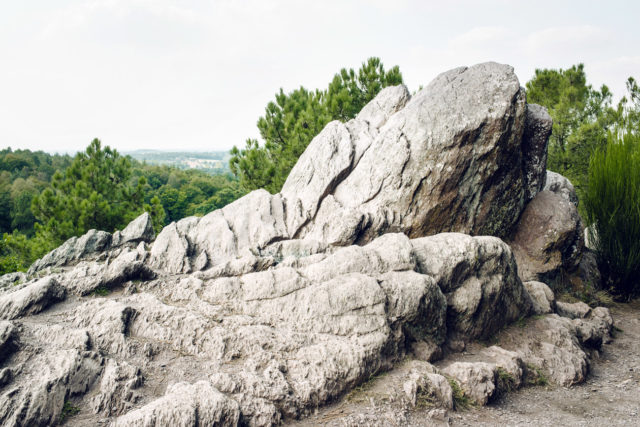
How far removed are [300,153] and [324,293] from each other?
13.6m

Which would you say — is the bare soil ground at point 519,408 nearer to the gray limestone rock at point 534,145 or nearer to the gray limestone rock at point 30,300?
the gray limestone rock at point 30,300

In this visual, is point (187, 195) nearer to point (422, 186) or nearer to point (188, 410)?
point (422, 186)

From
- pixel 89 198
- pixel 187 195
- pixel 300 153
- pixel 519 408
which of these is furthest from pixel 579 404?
pixel 187 195

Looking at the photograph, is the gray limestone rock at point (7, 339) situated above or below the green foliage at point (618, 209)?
below

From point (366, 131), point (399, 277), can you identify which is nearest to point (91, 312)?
point (399, 277)

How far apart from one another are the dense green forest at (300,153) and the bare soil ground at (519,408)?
601cm

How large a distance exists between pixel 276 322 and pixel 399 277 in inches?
93.4

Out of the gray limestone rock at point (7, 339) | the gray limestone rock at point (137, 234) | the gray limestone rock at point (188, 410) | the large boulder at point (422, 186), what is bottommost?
the gray limestone rock at point (188, 410)

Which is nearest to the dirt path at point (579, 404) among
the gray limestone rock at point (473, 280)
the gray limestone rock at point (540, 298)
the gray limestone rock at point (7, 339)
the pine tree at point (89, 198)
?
the gray limestone rock at point (540, 298)

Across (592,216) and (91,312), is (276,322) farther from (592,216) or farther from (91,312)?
(592,216)

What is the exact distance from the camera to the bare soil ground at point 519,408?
18.5 ft

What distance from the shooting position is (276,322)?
22.8 ft

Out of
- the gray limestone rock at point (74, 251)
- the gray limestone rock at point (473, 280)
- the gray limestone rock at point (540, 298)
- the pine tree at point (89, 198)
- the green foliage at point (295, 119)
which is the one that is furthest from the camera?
the green foliage at point (295, 119)

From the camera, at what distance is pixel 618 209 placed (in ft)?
37.6
